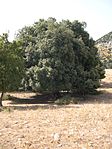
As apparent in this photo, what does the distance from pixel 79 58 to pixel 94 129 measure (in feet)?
56.4

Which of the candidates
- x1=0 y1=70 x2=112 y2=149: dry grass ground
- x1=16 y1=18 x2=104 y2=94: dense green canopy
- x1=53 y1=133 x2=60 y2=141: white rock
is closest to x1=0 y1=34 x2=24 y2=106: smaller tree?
x1=16 y1=18 x2=104 y2=94: dense green canopy

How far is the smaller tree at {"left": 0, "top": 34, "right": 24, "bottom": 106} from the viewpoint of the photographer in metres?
24.8

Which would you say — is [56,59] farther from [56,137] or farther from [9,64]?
[56,137]

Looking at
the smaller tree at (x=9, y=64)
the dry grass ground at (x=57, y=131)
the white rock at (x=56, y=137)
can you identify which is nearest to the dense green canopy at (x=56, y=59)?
the smaller tree at (x=9, y=64)

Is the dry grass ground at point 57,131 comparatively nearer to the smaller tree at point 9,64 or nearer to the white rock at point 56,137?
the white rock at point 56,137

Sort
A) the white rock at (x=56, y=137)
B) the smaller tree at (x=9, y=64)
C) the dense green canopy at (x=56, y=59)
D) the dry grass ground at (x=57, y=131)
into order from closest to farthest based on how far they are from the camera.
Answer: the dry grass ground at (x=57, y=131)
the white rock at (x=56, y=137)
the smaller tree at (x=9, y=64)
the dense green canopy at (x=56, y=59)

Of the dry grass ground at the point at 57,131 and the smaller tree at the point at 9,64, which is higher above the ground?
the smaller tree at the point at 9,64

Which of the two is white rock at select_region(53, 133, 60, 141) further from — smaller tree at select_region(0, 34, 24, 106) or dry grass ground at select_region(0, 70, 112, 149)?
smaller tree at select_region(0, 34, 24, 106)

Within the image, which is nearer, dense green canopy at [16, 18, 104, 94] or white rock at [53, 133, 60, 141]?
white rock at [53, 133, 60, 141]

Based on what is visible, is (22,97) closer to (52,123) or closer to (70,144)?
(52,123)

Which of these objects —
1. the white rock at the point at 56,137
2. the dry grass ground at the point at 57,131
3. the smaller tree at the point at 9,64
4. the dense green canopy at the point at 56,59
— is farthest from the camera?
the dense green canopy at the point at 56,59

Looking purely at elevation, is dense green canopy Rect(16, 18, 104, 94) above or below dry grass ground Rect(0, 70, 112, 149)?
above

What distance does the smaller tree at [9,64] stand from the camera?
975 inches

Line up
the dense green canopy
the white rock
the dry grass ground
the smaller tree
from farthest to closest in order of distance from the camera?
the dense green canopy, the smaller tree, the white rock, the dry grass ground
